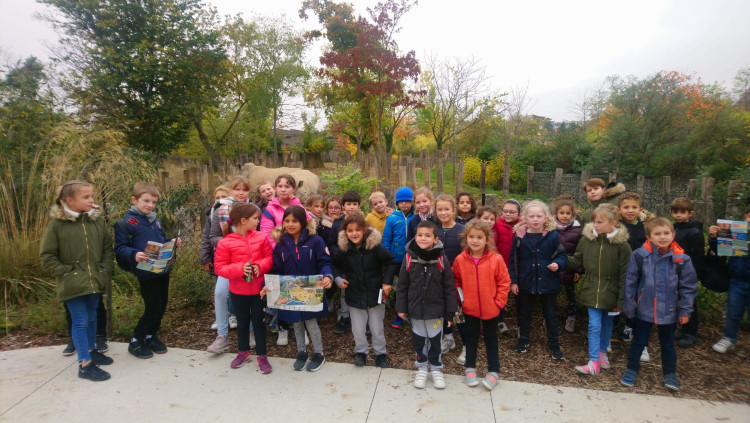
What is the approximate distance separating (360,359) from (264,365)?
877 millimetres

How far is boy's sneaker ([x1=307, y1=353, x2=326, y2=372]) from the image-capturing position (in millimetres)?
3484

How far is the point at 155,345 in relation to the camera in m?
3.80

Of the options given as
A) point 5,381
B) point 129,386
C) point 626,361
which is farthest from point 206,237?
point 626,361

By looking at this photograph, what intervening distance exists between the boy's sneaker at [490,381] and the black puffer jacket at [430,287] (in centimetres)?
60

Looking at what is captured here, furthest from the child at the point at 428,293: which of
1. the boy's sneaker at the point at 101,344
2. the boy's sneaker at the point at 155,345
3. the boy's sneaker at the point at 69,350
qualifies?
the boy's sneaker at the point at 69,350

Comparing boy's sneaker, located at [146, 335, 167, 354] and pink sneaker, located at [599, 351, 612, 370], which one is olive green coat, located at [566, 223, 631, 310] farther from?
boy's sneaker, located at [146, 335, 167, 354]

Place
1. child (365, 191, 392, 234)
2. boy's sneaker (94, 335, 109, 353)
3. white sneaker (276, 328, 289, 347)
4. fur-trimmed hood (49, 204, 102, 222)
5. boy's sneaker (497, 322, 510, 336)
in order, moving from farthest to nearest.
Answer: child (365, 191, 392, 234)
boy's sneaker (497, 322, 510, 336)
white sneaker (276, 328, 289, 347)
boy's sneaker (94, 335, 109, 353)
fur-trimmed hood (49, 204, 102, 222)

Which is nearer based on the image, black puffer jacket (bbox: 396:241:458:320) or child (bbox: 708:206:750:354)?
black puffer jacket (bbox: 396:241:458:320)

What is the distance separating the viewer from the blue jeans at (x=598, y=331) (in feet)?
11.2

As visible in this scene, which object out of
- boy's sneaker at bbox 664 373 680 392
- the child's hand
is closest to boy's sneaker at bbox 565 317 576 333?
boy's sneaker at bbox 664 373 680 392

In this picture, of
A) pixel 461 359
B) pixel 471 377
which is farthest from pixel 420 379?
pixel 461 359

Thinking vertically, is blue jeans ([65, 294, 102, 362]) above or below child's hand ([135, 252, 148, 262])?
below

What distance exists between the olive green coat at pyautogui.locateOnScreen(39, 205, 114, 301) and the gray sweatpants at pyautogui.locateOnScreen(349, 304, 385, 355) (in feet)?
7.55

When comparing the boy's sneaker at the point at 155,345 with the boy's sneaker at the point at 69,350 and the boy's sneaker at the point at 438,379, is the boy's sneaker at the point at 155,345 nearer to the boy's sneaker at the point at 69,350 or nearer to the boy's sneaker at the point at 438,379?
the boy's sneaker at the point at 69,350
